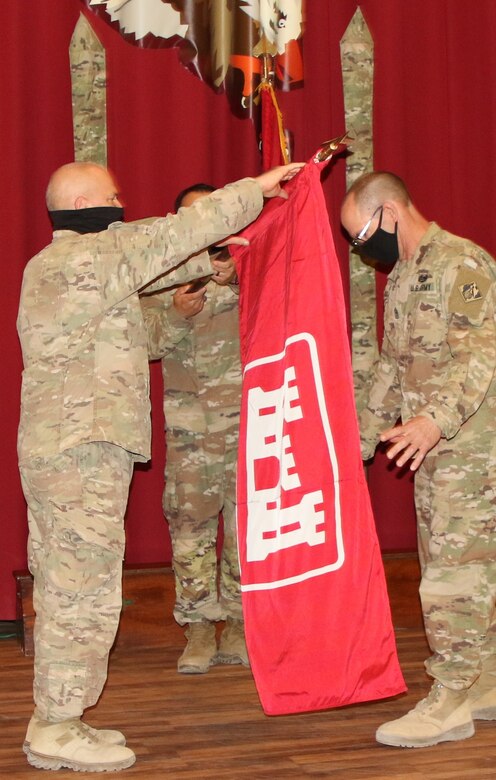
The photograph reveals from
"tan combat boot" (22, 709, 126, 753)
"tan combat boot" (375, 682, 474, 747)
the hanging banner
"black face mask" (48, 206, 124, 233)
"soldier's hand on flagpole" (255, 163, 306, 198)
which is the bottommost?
"tan combat boot" (375, 682, 474, 747)

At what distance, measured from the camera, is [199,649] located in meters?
3.79

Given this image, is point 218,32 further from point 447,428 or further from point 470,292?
point 447,428

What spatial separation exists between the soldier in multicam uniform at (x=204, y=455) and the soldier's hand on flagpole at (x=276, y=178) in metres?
0.90

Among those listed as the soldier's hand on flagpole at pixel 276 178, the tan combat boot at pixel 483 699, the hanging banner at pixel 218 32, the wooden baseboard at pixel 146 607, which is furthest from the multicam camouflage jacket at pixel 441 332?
the hanging banner at pixel 218 32

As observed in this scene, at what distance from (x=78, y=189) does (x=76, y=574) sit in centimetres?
104

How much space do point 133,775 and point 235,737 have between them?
41 centimetres

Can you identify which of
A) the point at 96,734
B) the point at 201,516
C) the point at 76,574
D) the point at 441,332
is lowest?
the point at 96,734

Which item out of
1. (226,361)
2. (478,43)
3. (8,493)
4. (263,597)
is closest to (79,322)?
(263,597)

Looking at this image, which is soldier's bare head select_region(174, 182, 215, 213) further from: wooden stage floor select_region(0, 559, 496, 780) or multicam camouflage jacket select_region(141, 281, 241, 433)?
wooden stage floor select_region(0, 559, 496, 780)

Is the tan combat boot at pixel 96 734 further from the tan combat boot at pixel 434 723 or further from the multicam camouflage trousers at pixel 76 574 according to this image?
the tan combat boot at pixel 434 723

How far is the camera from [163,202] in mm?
4355

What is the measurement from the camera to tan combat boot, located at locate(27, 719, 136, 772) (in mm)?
2707

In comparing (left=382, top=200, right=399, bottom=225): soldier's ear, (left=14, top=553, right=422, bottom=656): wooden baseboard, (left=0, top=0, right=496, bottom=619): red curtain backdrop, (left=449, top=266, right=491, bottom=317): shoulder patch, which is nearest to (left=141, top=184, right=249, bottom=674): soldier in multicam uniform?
(left=14, top=553, right=422, bottom=656): wooden baseboard

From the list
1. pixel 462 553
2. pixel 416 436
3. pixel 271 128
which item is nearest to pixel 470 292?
pixel 416 436
